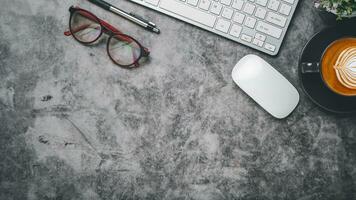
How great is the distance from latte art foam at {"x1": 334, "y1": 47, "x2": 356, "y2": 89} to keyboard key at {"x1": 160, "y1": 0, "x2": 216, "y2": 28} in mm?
318

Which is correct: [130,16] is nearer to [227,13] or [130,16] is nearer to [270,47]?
[227,13]

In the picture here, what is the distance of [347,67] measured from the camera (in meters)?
0.81

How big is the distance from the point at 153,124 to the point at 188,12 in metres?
0.30

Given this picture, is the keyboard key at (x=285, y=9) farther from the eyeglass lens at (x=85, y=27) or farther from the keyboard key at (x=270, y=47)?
the eyeglass lens at (x=85, y=27)

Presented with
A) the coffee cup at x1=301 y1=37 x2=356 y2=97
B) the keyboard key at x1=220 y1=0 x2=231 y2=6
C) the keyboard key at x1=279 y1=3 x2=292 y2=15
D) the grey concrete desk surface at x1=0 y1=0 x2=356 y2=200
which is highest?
the keyboard key at x1=279 y1=3 x2=292 y2=15

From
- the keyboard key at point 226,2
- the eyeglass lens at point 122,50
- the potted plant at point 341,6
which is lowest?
the eyeglass lens at point 122,50

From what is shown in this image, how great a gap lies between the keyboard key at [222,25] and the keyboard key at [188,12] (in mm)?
13

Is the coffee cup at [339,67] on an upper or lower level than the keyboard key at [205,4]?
lower

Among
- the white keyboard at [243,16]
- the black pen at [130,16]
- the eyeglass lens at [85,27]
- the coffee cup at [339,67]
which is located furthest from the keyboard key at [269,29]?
the eyeglass lens at [85,27]

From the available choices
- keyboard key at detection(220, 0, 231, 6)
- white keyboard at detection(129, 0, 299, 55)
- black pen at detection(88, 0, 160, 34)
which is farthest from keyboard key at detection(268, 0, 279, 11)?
black pen at detection(88, 0, 160, 34)

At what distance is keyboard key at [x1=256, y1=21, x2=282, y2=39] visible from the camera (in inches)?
34.9

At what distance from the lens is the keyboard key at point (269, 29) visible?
0.89 metres

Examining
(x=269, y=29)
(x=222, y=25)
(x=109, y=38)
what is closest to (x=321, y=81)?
(x=269, y=29)

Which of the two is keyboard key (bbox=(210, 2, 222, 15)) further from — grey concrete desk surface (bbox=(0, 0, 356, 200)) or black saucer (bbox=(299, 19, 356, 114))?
black saucer (bbox=(299, 19, 356, 114))
